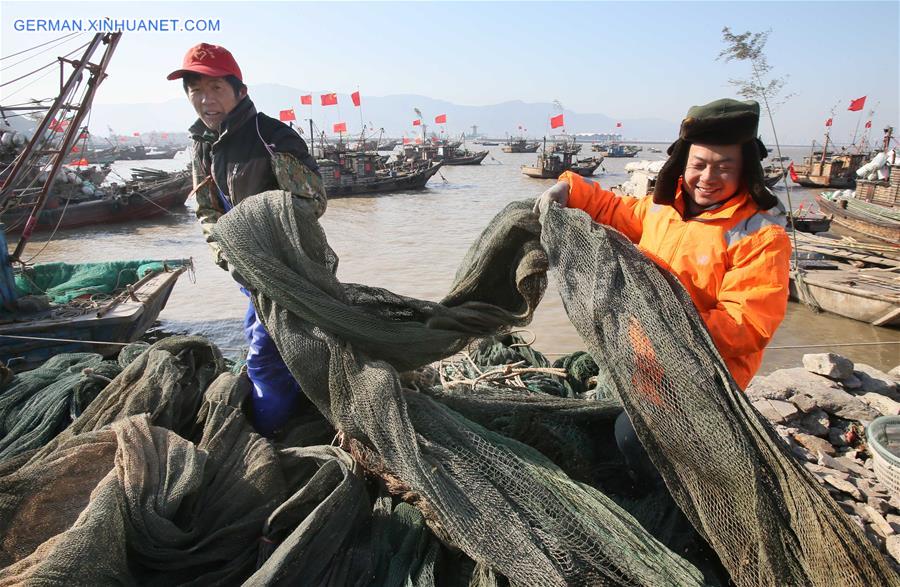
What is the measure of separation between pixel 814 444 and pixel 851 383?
1.50m

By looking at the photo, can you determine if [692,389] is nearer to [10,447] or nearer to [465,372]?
[465,372]

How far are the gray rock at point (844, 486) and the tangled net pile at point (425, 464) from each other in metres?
1.40

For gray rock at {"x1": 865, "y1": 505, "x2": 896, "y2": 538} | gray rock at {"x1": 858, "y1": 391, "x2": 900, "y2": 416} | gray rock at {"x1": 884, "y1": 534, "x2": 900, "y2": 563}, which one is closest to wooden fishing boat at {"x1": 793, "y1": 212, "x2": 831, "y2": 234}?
gray rock at {"x1": 858, "y1": 391, "x2": 900, "y2": 416}

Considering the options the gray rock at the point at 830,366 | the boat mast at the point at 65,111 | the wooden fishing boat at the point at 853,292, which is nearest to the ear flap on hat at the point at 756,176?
the gray rock at the point at 830,366

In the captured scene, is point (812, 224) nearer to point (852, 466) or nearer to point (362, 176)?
point (852, 466)

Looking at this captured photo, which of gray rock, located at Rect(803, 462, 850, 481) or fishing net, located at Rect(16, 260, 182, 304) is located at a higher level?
gray rock, located at Rect(803, 462, 850, 481)

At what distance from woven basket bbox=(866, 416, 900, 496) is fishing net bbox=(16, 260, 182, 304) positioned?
8562mm

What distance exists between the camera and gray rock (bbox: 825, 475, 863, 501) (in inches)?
107

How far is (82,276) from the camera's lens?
8047 millimetres

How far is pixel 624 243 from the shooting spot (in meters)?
1.81

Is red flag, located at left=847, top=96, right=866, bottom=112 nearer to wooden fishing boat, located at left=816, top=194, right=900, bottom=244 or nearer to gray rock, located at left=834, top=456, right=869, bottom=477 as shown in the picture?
wooden fishing boat, located at left=816, top=194, right=900, bottom=244

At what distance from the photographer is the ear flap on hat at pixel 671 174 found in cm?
191

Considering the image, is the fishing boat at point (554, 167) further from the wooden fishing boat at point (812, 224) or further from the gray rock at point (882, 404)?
the gray rock at point (882, 404)

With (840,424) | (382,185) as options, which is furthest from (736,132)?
(382,185)
